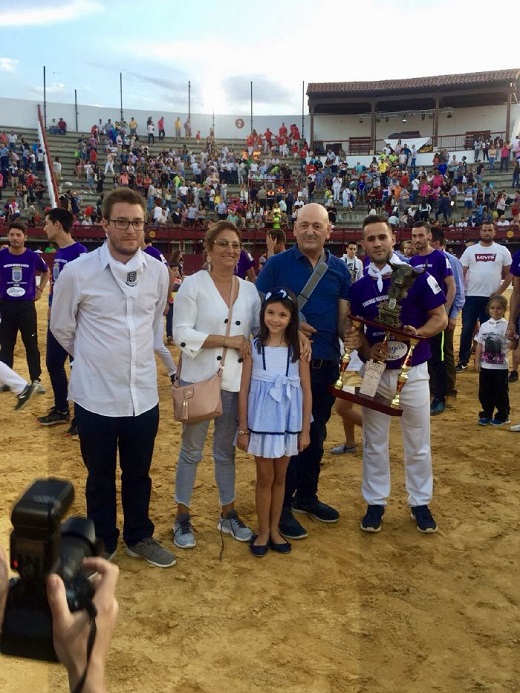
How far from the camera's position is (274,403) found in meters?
3.52

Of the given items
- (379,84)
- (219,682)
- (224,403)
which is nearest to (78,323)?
(224,403)

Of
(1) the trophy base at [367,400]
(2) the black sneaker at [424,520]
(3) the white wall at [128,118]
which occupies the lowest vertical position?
(2) the black sneaker at [424,520]

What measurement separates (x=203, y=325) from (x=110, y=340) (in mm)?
570

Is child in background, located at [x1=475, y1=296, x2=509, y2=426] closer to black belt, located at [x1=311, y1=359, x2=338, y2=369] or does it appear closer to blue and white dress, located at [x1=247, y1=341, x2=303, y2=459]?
black belt, located at [x1=311, y1=359, x2=338, y2=369]

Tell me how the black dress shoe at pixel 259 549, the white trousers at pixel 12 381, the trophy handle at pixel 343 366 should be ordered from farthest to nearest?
1. the white trousers at pixel 12 381
2. the trophy handle at pixel 343 366
3. the black dress shoe at pixel 259 549

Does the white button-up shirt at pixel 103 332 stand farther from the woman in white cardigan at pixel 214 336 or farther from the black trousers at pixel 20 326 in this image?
the black trousers at pixel 20 326

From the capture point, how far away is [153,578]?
3.39 meters

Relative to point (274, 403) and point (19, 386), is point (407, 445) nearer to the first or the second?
point (274, 403)

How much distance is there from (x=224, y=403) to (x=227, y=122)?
3879 cm

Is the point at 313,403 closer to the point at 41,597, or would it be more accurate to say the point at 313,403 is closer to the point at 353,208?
the point at 41,597

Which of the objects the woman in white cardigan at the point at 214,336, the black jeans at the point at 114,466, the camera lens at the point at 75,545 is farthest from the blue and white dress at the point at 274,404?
the camera lens at the point at 75,545

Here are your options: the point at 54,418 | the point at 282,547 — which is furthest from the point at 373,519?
the point at 54,418

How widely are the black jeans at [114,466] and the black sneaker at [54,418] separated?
2742mm

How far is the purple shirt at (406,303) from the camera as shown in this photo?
3.85m
